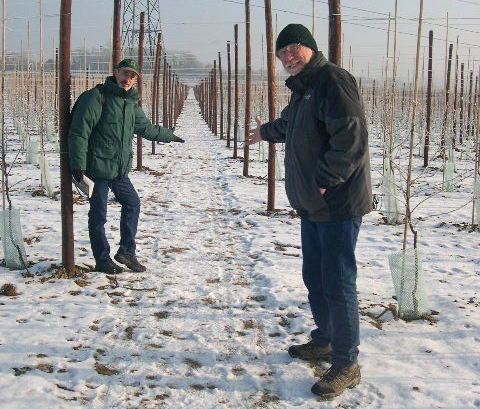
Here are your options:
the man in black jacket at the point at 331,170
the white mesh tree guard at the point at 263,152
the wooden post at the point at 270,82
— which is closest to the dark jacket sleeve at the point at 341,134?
the man in black jacket at the point at 331,170

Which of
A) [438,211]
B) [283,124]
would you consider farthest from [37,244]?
[438,211]

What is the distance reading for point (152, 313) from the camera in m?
3.61

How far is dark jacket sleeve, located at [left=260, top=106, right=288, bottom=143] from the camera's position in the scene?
302 centimetres

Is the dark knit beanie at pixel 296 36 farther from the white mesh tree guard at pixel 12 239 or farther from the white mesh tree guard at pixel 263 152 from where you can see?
the white mesh tree guard at pixel 263 152

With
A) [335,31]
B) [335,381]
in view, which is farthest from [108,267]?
[335,31]

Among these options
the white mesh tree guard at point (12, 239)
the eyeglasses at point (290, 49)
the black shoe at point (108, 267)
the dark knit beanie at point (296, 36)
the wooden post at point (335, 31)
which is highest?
the wooden post at point (335, 31)

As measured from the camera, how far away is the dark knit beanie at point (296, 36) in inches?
98.8

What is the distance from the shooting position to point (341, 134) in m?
A: 2.32

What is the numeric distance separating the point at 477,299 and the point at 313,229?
210 cm

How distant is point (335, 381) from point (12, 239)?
310 cm

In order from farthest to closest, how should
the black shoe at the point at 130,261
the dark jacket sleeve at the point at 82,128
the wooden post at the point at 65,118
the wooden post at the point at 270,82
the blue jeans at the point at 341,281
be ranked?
the wooden post at the point at 270,82 < the black shoe at the point at 130,261 < the wooden post at the point at 65,118 < the dark jacket sleeve at the point at 82,128 < the blue jeans at the point at 341,281

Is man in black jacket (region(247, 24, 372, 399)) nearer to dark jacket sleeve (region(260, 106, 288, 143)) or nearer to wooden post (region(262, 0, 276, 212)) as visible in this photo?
dark jacket sleeve (region(260, 106, 288, 143))

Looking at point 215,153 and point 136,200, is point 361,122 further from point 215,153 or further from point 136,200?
point 215,153

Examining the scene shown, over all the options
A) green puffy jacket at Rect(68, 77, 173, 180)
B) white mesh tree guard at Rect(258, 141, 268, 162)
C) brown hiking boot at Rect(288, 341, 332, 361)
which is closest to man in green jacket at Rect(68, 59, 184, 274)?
green puffy jacket at Rect(68, 77, 173, 180)
